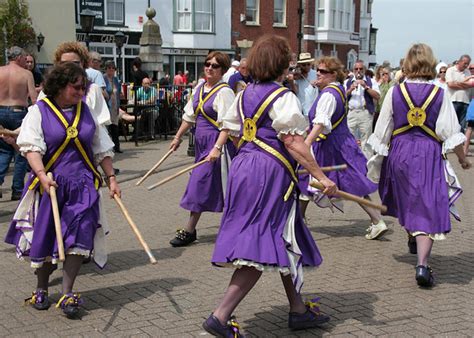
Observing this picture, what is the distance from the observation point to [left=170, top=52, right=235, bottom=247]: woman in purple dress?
6445 millimetres

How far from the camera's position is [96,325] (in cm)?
444

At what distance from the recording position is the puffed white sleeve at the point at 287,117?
155 inches

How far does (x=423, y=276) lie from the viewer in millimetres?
5129

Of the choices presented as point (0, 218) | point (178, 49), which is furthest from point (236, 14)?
point (0, 218)

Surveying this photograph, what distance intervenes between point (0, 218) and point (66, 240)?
11.6ft

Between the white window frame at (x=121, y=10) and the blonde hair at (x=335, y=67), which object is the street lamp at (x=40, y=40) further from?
the blonde hair at (x=335, y=67)

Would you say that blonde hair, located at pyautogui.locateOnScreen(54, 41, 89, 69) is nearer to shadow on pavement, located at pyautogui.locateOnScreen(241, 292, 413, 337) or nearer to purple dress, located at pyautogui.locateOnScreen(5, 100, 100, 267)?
purple dress, located at pyautogui.locateOnScreen(5, 100, 100, 267)

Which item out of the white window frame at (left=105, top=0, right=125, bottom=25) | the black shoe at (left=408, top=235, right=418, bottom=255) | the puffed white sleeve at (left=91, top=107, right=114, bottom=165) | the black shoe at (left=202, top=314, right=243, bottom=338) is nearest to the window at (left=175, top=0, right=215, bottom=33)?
the white window frame at (left=105, top=0, right=125, bottom=25)

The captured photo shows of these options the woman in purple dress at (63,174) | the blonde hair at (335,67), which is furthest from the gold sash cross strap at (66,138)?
the blonde hair at (335,67)

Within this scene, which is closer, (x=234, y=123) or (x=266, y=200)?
(x=266, y=200)

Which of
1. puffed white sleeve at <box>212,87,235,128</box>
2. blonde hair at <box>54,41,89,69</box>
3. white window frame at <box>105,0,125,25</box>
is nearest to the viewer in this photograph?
blonde hair at <box>54,41,89,69</box>

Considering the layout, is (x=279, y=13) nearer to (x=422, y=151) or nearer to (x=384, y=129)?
(x=384, y=129)

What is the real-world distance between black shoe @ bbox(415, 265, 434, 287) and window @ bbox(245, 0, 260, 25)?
32.1m

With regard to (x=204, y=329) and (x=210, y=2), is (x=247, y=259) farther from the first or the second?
(x=210, y=2)
